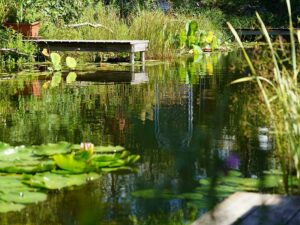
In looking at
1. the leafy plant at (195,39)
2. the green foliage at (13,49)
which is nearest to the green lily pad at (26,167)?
the green foliage at (13,49)

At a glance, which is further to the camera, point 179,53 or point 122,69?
point 179,53

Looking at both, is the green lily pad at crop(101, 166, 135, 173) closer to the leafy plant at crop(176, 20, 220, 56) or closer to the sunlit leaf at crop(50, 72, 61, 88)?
the sunlit leaf at crop(50, 72, 61, 88)

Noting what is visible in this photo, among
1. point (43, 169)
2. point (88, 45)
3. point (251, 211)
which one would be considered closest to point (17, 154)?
point (43, 169)

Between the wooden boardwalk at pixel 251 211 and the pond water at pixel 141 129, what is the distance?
20cm

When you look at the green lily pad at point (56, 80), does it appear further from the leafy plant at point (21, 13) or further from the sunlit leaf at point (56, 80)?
the leafy plant at point (21, 13)

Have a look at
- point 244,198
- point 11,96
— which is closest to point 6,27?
point 11,96

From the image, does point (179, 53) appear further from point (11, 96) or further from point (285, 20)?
point (285, 20)

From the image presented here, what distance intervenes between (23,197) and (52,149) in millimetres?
1024

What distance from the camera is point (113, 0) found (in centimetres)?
1669

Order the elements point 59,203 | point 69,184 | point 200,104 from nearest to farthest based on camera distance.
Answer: point 59,203
point 69,184
point 200,104

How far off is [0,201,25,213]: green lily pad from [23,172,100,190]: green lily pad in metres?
0.33

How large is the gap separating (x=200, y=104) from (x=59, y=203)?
3.96 m

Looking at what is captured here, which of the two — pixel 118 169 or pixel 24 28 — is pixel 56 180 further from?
pixel 24 28

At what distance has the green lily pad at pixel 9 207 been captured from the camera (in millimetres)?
3248
